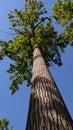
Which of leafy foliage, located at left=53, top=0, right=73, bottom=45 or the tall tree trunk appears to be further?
leafy foliage, located at left=53, top=0, right=73, bottom=45

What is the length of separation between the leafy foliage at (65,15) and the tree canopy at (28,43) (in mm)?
306

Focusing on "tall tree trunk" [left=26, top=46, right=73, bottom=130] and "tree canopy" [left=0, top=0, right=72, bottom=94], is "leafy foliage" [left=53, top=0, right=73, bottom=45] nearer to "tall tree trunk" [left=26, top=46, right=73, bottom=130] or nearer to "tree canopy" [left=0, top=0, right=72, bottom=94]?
"tree canopy" [left=0, top=0, right=72, bottom=94]

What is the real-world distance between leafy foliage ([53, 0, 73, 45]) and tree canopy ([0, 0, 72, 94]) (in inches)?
12.1

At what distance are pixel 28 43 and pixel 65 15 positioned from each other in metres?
3.33

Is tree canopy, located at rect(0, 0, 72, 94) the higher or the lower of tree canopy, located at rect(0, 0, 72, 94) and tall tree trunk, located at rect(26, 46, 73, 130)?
the higher

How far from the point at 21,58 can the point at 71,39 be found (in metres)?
3.98

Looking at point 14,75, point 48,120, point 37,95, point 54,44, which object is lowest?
point 48,120

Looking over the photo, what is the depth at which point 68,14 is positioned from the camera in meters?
16.8

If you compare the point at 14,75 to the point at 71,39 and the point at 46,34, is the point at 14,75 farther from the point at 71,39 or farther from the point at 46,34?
the point at 71,39

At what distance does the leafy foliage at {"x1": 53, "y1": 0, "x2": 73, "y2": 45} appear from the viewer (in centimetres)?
1672

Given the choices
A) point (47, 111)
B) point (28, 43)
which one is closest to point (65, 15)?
point (28, 43)

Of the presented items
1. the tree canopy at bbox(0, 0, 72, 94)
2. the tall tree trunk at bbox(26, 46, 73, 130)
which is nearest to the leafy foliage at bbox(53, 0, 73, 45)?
the tree canopy at bbox(0, 0, 72, 94)

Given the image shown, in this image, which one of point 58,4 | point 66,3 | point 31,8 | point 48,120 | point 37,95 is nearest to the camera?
point 48,120

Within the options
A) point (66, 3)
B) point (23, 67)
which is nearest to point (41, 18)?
point (66, 3)
